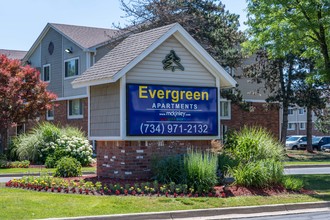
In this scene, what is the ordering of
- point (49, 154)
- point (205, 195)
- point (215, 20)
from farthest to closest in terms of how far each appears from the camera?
point (215, 20)
point (49, 154)
point (205, 195)

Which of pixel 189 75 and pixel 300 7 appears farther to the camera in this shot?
pixel 300 7

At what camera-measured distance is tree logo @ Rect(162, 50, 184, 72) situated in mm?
16844

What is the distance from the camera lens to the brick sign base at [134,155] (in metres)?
16.1

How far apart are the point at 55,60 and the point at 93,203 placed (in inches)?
1127

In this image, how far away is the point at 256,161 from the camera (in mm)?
15641

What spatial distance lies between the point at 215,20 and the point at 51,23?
1242cm

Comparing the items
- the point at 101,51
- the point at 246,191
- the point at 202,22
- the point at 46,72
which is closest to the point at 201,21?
the point at 202,22

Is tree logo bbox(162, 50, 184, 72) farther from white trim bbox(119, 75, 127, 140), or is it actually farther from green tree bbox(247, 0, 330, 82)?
green tree bbox(247, 0, 330, 82)

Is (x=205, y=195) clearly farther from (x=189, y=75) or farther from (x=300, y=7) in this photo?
(x=300, y=7)

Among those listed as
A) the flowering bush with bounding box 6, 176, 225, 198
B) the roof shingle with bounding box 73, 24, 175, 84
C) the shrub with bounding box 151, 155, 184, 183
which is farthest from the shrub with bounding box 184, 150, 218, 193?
the roof shingle with bounding box 73, 24, 175, 84

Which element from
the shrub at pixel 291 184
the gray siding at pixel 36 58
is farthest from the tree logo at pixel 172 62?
the gray siding at pixel 36 58

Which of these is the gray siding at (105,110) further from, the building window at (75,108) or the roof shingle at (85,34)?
the building window at (75,108)

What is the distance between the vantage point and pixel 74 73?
37.5m

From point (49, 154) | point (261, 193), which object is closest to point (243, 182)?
point (261, 193)
